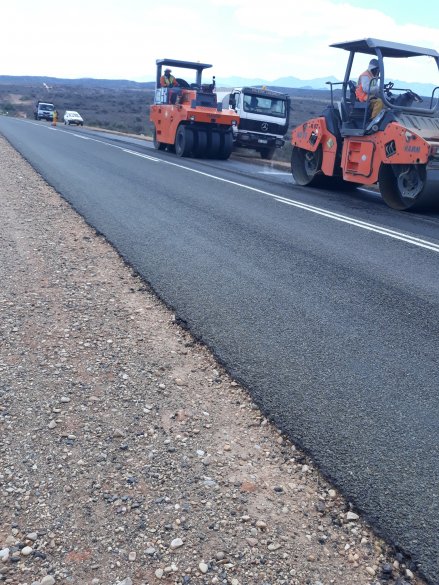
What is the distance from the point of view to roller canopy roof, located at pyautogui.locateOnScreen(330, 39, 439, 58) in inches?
512

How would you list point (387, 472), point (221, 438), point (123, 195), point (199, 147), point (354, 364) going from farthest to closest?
point (199, 147) → point (123, 195) → point (354, 364) → point (221, 438) → point (387, 472)

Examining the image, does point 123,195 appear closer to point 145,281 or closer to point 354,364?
point 145,281

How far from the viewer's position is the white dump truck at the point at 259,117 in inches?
1015

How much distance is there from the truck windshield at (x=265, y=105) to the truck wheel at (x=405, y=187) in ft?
45.6

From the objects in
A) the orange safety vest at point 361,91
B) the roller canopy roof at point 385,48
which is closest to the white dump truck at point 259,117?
the roller canopy roof at point 385,48

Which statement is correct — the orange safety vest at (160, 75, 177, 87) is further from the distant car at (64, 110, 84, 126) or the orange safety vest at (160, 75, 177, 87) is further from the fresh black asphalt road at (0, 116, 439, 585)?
the distant car at (64, 110, 84, 126)

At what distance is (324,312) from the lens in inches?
231

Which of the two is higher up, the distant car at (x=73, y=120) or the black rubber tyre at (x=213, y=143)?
the black rubber tyre at (x=213, y=143)

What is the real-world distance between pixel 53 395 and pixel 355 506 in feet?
6.23

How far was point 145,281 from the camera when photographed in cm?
671

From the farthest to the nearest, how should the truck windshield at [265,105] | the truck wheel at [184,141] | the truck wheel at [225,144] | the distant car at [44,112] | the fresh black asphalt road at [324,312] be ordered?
1. the distant car at [44,112]
2. the truck windshield at [265,105]
3. the truck wheel at [225,144]
4. the truck wheel at [184,141]
5. the fresh black asphalt road at [324,312]

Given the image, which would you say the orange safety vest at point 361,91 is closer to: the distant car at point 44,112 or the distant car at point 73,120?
the distant car at point 73,120

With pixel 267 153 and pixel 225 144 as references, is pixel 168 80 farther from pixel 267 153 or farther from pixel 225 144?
pixel 267 153

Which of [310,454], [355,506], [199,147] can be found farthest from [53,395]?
[199,147]
